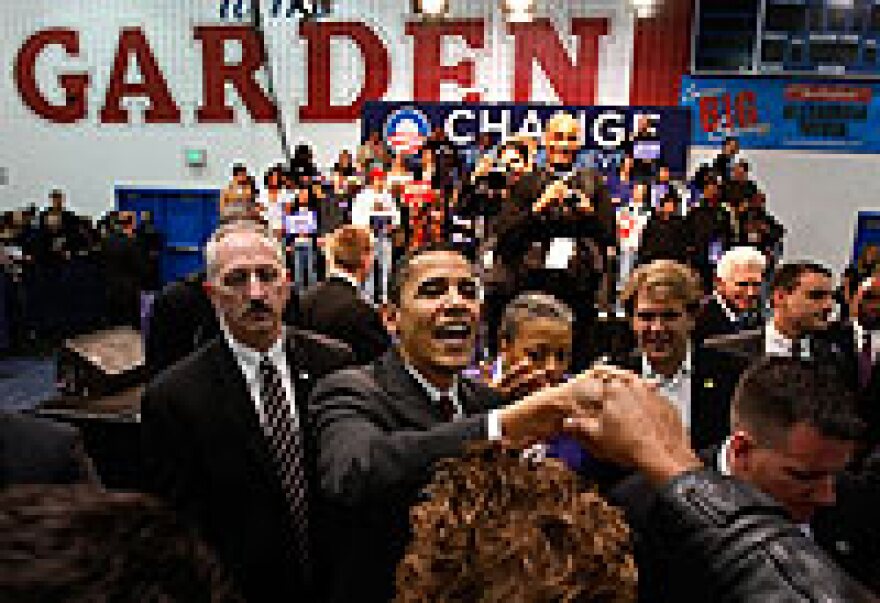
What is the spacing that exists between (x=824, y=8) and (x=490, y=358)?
25.8 ft

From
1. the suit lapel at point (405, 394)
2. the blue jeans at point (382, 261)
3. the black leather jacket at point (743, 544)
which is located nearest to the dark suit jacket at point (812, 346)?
the suit lapel at point (405, 394)

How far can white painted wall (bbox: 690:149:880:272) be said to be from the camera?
9.80 meters

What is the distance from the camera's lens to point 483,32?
10.4m

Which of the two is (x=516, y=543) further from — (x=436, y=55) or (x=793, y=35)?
(x=436, y=55)

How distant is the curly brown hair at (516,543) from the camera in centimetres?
79

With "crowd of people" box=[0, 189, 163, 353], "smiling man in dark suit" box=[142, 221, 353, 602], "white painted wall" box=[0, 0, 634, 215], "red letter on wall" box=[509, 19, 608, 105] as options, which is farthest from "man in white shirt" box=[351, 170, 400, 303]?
"smiling man in dark suit" box=[142, 221, 353, 602]

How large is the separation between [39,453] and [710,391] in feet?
6.65

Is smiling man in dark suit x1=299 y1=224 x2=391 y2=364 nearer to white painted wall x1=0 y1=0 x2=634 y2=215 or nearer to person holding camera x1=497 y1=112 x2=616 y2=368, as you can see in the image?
person holding camera x1=497 y1=112 x2=616 y2=368

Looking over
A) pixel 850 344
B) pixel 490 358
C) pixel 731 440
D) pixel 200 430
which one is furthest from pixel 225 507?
pixel 850 344

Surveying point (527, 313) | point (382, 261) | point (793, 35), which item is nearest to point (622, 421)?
point (527, 313)

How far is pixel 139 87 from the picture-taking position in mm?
11422

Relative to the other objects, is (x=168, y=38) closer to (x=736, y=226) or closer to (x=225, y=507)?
(x=736, y=226)

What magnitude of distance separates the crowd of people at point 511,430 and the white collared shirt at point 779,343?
0.01 m

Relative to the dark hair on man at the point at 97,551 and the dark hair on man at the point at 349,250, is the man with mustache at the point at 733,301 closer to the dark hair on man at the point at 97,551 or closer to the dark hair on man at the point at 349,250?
the dark hair on man at the point at 349,250
